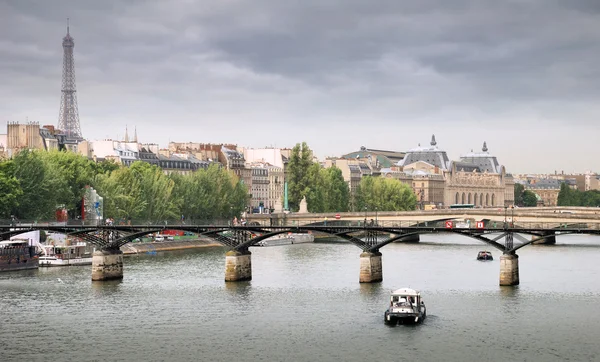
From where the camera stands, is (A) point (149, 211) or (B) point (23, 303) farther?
(A) point (149, 211)

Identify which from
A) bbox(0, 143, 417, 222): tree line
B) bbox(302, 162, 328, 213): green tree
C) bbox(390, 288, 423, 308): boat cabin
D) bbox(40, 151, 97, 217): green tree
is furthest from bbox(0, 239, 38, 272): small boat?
bbox(302, 162, 328, 213): green tree

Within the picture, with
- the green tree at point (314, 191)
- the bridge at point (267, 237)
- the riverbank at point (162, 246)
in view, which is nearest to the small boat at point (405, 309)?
the bridge at point (267, 237)

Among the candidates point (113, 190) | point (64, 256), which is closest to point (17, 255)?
point (64, 256)

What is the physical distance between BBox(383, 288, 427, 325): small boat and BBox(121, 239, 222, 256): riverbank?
169 feet

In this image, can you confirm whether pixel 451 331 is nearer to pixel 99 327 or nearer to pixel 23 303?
pixel 99 327

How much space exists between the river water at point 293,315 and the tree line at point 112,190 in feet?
62.8

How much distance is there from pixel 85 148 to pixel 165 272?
260ft

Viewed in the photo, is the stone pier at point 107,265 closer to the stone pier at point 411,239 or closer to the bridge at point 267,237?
the bridge at point 267,237

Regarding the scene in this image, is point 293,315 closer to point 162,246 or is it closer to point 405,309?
point 405,309

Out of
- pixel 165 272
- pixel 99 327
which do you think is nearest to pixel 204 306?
pixel 99 327

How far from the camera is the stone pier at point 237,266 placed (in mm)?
85000

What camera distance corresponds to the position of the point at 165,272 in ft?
309

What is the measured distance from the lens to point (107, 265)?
87.1m

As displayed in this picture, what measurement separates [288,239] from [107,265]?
61.1 meters
